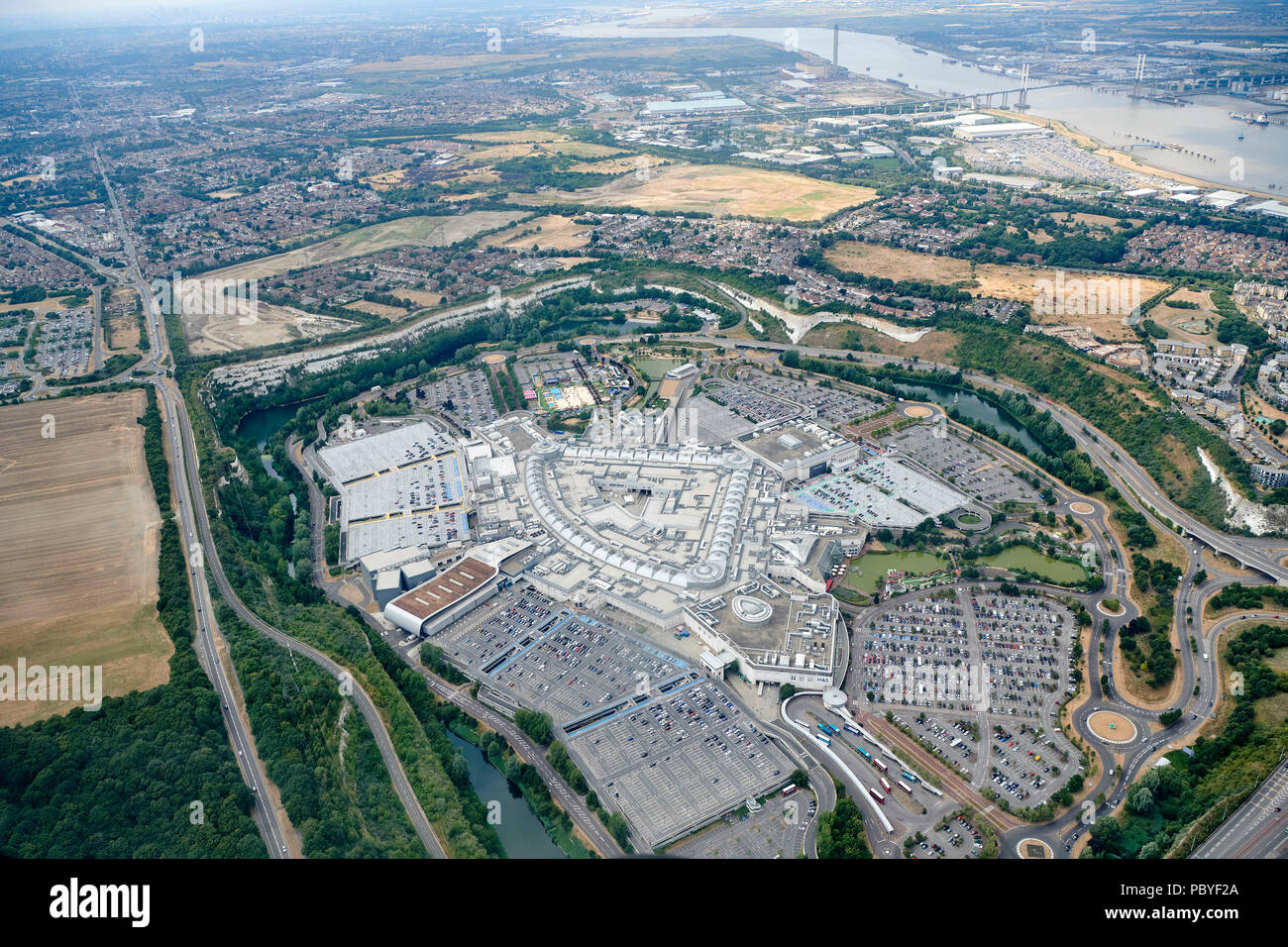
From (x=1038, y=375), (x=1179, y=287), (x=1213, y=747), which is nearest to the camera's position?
(x=1213, y=747)

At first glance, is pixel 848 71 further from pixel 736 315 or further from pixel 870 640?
pixel 870 640

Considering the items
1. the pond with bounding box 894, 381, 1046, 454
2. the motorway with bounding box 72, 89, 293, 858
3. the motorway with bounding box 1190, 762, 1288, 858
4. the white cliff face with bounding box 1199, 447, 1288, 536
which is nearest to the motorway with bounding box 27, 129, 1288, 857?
the motorway with bounding box 72, 89, 293, 858

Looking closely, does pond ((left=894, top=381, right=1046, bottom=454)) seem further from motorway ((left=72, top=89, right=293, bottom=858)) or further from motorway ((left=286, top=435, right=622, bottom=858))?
motorway ((left=72, top=89, right=293, bottom=858))

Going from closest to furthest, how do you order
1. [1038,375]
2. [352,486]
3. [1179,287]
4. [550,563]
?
[550,563] < [352,486] < [1038,375] < [1179,287]

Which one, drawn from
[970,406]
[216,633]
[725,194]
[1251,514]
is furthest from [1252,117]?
[216,633]

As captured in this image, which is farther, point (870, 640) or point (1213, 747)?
point (870, 640)

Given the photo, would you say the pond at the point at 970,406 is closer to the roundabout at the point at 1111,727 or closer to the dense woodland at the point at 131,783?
the roundabout at the point at 1111,727

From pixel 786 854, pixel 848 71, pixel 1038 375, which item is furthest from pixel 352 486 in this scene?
pixel 848 71
